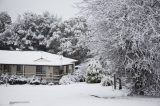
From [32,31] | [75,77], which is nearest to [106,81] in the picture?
[75,77]

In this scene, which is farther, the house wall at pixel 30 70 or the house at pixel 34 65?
A: the house wall at pixel 30 70

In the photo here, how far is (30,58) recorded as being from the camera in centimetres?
4209

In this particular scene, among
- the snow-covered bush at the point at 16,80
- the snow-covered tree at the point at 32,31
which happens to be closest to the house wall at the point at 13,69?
the snow-covered bush at the point at 16,80

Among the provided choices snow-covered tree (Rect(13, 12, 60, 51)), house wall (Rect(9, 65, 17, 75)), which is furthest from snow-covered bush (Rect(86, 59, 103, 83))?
snow-covered tree (Rect(13, 12, 60, 51))

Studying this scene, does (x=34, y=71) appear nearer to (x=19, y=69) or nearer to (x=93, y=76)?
(x=19, y=69)

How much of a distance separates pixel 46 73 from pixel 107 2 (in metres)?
26.0

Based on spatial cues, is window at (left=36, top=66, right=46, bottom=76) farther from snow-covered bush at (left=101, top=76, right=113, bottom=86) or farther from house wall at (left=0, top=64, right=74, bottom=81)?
snow-covered bush at (left=101, top=76, right=113, bottom=86)

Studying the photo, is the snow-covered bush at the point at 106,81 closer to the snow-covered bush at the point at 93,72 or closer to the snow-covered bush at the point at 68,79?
the snow-covered bush at the point at 93,72

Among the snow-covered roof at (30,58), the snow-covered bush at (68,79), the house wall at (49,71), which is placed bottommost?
the snow-covered bush at (68,79)

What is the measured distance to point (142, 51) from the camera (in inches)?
642

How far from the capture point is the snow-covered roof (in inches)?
1597

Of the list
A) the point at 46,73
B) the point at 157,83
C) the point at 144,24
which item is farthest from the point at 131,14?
the point at 46,73

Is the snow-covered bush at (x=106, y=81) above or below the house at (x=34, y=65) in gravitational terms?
below

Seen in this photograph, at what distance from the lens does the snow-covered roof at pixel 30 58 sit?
4056 cm
